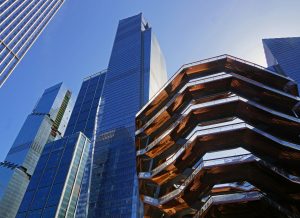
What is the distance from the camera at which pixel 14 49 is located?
125188 millimetres

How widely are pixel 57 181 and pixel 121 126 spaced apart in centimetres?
3815

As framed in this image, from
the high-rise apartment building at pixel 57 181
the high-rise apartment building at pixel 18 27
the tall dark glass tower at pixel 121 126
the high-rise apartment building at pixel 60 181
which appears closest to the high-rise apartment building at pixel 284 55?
the tall dark glass tower at pixel 121 126

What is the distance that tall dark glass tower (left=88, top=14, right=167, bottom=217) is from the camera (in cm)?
12531

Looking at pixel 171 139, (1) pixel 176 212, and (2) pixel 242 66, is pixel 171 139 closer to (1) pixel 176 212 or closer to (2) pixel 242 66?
(1) pixel 176 212

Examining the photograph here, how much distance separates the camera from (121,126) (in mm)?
149875

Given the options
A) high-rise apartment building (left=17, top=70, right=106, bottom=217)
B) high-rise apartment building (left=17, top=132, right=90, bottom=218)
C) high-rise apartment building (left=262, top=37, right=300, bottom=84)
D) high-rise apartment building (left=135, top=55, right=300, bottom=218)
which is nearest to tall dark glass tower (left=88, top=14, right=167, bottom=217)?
high-rise apartment building (left=17, top=70, right=106, bottom=217)

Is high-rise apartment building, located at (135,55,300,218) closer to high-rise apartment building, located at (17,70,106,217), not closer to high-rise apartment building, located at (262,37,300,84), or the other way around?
high-rise apartment building, located at (262,37,300,84)

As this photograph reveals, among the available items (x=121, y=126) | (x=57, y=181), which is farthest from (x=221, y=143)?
(x=57, y=181)

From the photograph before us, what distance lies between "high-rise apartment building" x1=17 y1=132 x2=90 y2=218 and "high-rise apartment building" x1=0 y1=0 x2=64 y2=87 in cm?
5080

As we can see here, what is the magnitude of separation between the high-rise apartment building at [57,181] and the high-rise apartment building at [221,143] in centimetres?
10782

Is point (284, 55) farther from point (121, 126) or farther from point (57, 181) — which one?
point (57, 181)

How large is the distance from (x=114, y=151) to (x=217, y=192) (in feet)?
379

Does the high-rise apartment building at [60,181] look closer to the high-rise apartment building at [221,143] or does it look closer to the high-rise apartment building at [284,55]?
the high-rise apartment building at [284,55]

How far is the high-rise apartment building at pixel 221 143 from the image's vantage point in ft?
99.3
